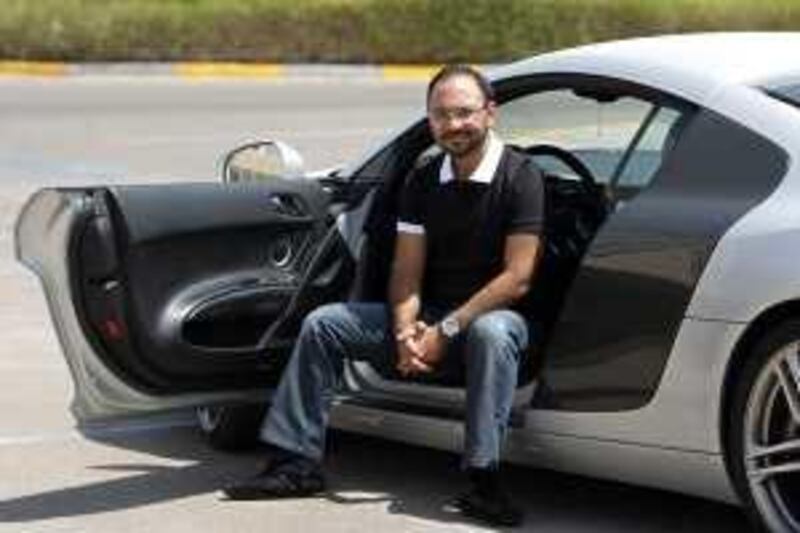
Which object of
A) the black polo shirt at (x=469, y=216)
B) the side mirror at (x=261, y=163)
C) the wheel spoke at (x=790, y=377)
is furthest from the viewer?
the side mirror at (x=261, y=163)

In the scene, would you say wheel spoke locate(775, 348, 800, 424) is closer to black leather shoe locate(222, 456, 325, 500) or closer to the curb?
black leather shoe locate(222, 456, 325, 500)

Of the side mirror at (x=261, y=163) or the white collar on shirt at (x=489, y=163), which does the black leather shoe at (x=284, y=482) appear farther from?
the side mirror at (x=261, y=163)

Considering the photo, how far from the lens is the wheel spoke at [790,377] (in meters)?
5.18

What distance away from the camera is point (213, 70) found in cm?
2695

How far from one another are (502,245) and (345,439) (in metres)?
1.37

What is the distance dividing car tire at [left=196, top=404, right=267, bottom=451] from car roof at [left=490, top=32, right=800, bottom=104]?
59.0 inches

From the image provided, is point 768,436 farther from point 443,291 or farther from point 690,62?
point 443,291

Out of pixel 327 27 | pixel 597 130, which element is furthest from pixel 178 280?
pixel 327 27

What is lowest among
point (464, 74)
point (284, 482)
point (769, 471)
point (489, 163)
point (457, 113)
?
point (284, 482)

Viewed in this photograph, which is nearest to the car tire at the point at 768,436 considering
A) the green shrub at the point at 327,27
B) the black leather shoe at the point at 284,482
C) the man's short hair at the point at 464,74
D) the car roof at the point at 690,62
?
the car roof at the point at 690,62

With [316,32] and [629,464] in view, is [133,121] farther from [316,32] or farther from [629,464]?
[629,464]

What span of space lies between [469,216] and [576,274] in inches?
19.5

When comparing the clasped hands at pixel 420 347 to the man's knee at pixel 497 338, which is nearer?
the man's knee at pixel 497 338

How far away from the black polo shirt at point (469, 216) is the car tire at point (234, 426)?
3.28 ft
